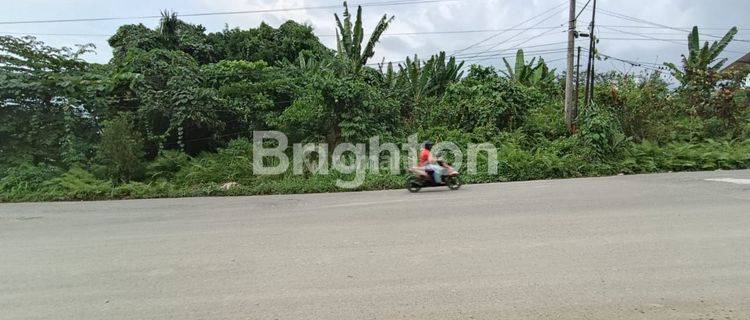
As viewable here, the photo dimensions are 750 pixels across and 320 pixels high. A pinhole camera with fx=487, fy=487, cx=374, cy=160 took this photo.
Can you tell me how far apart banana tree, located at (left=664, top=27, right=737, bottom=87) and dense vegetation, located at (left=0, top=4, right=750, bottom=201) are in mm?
162

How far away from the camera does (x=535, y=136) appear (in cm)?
1855

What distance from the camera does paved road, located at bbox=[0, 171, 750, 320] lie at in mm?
4109

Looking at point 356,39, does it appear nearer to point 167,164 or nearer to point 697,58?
point 167,164

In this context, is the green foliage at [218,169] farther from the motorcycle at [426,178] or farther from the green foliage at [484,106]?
the green foliage at [484,106]

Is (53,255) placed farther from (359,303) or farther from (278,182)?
(278,182)

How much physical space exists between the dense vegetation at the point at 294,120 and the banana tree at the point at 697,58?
162 millimetres

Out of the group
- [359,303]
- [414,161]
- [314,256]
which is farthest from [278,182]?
[359,303]

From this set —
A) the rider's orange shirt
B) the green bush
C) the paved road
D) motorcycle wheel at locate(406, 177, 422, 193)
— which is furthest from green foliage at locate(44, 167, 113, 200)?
the rider's orange shirt

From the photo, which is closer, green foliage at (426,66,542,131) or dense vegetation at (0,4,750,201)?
dense vegetation at (0,4,750,201)

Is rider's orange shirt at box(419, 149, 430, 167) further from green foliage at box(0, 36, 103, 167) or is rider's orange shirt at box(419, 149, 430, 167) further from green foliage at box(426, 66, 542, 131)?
green foliage at box(0, 36, 103, 167)

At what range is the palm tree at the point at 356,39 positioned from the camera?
65.4ft

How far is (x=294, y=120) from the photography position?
17625mm

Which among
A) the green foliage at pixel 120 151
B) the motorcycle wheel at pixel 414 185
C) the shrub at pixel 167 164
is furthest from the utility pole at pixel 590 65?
the green foliage at pixel 120 151

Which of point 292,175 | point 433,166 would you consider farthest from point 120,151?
point 433,166
